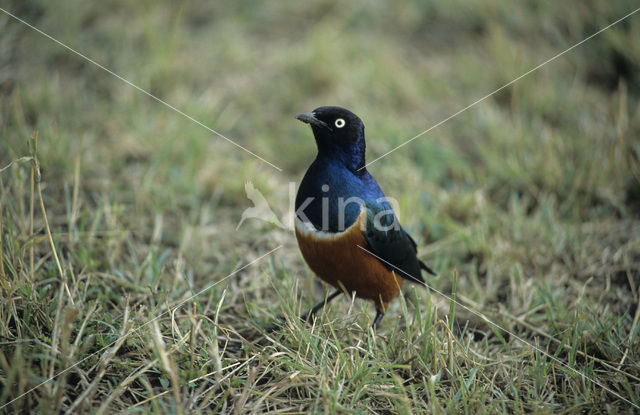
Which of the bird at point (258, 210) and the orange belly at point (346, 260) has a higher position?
the orange belly at point (346, 260)

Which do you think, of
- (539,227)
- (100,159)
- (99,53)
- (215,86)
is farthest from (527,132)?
(99,53)

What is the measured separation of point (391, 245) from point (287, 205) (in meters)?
1.31

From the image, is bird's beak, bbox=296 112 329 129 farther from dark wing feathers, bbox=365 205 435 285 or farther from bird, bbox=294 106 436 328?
dark wing feathers, bbox=365 205 435 285

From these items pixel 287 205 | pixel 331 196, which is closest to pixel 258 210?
pixel 287 205

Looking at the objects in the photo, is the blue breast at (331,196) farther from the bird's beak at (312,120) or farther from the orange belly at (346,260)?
the bird's beak at (312,120)

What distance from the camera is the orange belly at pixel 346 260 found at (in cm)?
229

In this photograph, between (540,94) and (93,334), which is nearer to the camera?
(93,334)

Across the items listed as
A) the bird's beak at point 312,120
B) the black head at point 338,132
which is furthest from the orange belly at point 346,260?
the bird's beak at point 312,120

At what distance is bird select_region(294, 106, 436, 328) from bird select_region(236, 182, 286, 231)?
1.03 meters

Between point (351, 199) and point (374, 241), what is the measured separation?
24 centimetres

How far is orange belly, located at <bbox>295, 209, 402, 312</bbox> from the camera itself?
2285 mm

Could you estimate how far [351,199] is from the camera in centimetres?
233

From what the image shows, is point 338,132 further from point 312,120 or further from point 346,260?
point 346,260

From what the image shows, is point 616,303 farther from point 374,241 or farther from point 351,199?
point 351,199
